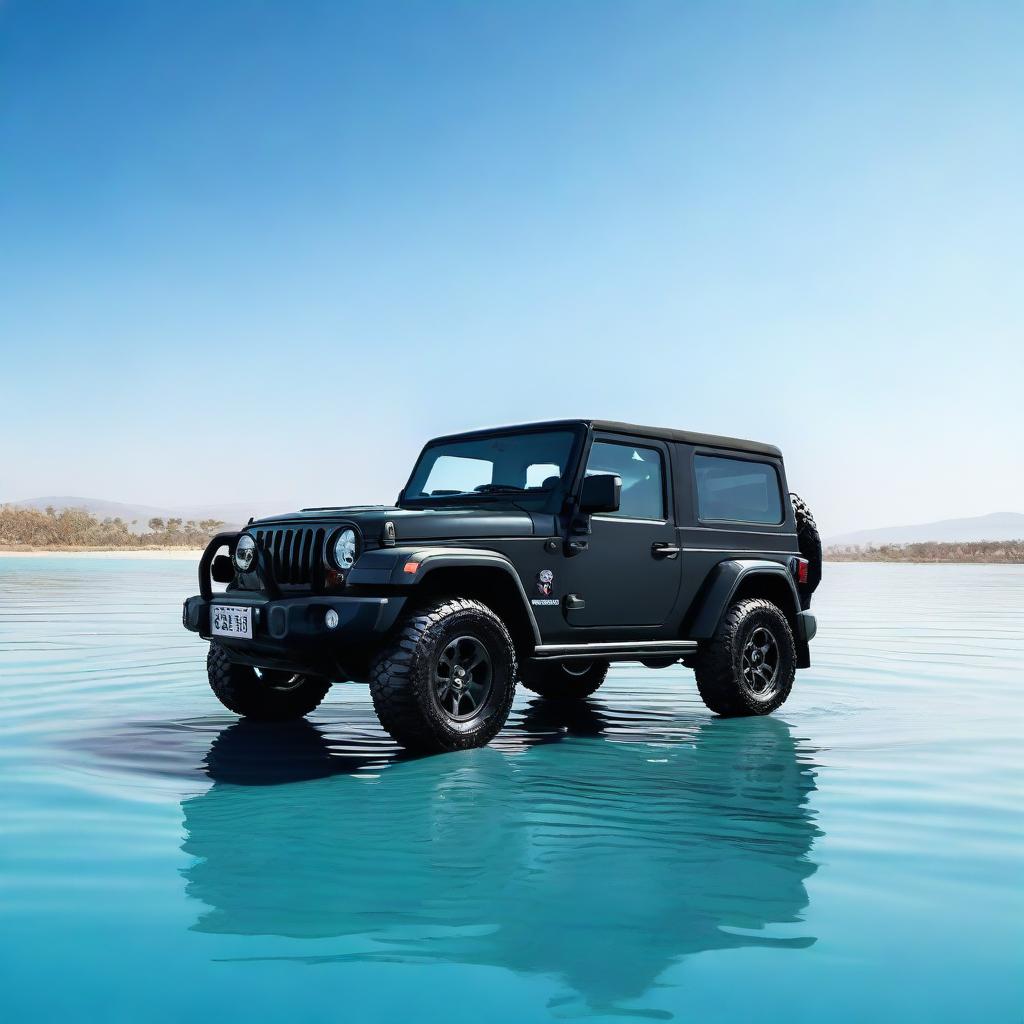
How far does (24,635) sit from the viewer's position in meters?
12.6

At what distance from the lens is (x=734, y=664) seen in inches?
296

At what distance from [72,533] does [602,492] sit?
8018 cm

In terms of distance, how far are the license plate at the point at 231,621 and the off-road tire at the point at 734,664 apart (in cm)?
311

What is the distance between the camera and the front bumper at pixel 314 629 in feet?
18.6

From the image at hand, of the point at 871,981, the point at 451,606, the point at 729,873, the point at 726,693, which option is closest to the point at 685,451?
the point at 726,693

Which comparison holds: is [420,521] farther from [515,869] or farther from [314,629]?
[515,869]

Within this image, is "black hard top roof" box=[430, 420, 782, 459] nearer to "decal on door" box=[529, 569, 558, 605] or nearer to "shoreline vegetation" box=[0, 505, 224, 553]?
"decal on door" box=[529, 569, 558, 605]

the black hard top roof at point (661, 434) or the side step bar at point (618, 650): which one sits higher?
the black hard top roof at point (661, 434)

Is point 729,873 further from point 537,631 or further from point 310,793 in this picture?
point 537,631

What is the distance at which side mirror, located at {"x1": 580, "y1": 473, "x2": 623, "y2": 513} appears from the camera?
640 cm

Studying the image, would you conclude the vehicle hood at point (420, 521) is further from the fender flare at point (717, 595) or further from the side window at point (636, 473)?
the fender flare at point (717, 595)

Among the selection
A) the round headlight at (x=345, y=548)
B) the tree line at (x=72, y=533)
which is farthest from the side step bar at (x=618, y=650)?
the tree line at (x=72, y=533)

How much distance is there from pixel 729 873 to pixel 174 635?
1087cm

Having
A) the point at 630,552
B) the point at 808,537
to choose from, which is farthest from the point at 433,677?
the point at 808,537
